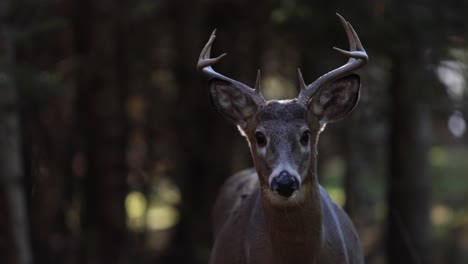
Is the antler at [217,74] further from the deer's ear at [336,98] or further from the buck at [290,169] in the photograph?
the deer's ear at [336,98]

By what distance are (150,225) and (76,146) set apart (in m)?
7.41

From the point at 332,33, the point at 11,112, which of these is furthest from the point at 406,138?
the point at 11,112

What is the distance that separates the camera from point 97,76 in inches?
591

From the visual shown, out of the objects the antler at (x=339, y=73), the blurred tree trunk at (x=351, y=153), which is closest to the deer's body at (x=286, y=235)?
the antler at (x=339, y=73)

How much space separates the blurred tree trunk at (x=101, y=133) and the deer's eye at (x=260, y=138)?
8.40m

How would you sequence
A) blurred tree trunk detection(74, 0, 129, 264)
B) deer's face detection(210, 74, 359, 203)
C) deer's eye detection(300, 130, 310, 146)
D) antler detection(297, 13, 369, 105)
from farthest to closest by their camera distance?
blurred tree trunk detection(74, 0, 129, 264) → antler detection(297, 13, 369, 105) → deer's eye detection(300, 130, 310, 146) → deer's face detection(210, 74, 359, 203)

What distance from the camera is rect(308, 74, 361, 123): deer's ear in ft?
23.6

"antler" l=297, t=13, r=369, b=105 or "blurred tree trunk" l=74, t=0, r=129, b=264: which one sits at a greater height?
"antler" l=297, t=13, r=369, b=105

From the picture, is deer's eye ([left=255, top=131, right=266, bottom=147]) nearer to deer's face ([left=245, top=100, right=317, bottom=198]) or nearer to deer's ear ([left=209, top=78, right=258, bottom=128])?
deer's face ([left=245, top=100, right=317, bottom=198])

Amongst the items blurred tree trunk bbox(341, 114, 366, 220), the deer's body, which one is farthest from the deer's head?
blurred tree trunk bbox(341, 114, 366, 220)

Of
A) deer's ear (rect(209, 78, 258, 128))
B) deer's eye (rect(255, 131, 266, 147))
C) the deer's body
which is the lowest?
the deer's body

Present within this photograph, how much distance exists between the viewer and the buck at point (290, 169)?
663 cm

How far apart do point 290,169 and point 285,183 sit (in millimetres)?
119

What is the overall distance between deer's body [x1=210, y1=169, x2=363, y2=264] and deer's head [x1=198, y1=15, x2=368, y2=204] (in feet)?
0.88
